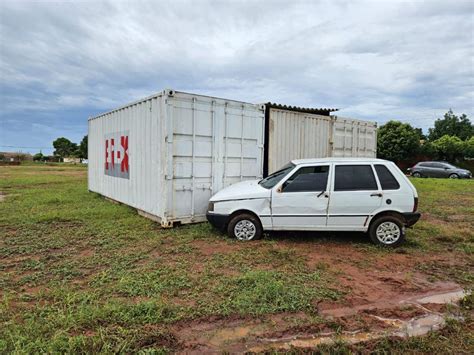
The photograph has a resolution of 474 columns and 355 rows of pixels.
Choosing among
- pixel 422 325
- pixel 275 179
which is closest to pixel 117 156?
pixel 275 179

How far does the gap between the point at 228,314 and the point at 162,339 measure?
2.54 feet

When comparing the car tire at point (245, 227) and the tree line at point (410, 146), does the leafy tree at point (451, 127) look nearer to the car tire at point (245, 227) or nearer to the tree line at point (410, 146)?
the tree line at point (410, 146)

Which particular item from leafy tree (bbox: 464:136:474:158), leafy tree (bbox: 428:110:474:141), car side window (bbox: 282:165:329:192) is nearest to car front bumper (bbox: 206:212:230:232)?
car side window (bbox: 282:165:329:192)

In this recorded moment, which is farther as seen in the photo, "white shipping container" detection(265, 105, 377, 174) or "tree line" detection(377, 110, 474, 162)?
"tree line" detection(377, 110, 474, 162)

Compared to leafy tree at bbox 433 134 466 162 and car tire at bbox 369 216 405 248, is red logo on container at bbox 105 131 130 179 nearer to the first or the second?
car tire at bbox 369 216 405 248

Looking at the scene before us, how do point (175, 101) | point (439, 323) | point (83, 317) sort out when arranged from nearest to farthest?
point (83, 317), point (439, 323), point (175, 101)

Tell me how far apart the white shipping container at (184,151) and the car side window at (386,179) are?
3366 mm

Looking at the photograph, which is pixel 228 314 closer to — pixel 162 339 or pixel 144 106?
pixel 162 339

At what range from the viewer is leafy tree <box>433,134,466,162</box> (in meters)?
32.8

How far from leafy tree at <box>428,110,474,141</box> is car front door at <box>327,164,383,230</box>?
5498cm

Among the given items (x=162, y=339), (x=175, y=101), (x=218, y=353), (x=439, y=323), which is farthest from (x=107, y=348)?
(x=175, y=101)

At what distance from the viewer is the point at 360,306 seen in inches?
146

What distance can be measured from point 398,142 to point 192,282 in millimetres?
33052

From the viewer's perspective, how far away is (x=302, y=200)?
6.01 meters
